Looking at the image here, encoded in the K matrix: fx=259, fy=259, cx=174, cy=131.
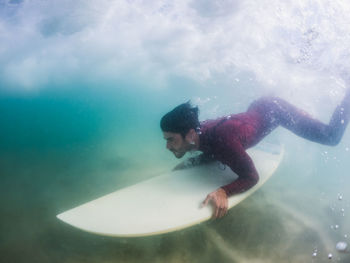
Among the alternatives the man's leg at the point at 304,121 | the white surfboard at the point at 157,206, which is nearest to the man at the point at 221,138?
the white surfboard at the point at 157,206

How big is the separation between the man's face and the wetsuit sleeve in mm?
599

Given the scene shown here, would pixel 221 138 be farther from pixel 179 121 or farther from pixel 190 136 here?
pixel 179 121

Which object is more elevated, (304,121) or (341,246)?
(304,121)

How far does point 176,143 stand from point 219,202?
1073mm

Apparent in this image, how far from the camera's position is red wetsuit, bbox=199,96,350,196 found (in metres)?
3.53

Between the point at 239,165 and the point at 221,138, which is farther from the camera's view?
the point at 221,138

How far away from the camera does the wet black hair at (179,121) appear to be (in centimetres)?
378

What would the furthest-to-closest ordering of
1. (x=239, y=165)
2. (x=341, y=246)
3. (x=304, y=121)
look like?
(x=304, y=121)
(x=341, y=246)
(x=239, y=165)

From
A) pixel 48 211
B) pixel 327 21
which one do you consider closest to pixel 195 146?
pixel 48 211

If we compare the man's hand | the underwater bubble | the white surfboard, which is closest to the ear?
the white surfboard

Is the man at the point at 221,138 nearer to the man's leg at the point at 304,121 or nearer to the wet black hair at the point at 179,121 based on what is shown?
the wet black hair at the point at 179,121

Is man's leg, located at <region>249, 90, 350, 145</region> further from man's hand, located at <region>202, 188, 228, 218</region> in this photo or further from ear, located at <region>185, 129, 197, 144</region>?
man's hand, located at <region>202, 188, 228, 218</region>

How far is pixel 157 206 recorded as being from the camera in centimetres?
353

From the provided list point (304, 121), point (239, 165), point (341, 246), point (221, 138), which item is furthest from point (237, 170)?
point (341, 246)
